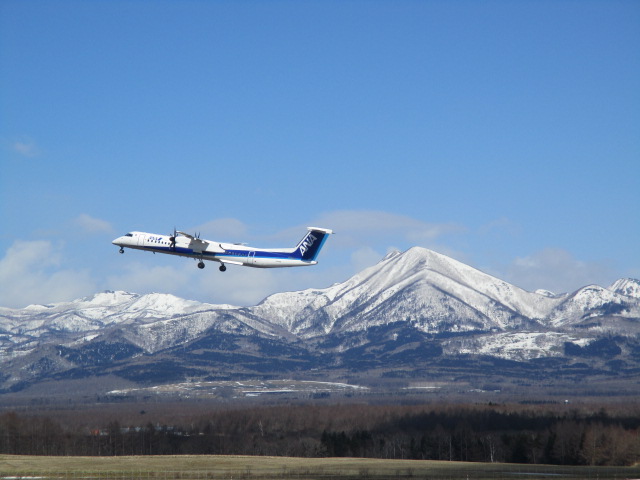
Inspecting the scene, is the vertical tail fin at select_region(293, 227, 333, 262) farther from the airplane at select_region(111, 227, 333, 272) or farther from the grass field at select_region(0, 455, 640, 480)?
the grass field at select_region(0, 455, 640, 480)

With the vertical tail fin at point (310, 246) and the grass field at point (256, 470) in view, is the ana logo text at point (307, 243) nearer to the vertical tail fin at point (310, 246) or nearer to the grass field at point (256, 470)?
the vertical tail fin at point (310, 246)

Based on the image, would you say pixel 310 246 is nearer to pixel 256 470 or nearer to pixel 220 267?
pixel 220 267

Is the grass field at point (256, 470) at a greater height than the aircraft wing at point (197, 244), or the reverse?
the aircraft wing at point (197, 244)

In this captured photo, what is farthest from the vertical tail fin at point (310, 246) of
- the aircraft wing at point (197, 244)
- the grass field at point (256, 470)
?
the grass field at point (256, 470)

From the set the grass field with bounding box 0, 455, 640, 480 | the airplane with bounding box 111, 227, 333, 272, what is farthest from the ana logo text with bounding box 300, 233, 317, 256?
the grass field with bounding box 0, 455, 640, 480

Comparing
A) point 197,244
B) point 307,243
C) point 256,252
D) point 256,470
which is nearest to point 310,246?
point 307,243

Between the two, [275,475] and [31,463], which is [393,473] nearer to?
[275,475]

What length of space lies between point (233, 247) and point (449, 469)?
57611mm

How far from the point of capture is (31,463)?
161 meters

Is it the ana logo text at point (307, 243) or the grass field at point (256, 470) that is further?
the ana logo text at point (307, 243)

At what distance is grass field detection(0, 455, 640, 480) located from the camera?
5477 inches

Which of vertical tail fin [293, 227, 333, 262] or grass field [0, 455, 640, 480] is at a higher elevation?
vertical tail fin [293, 227, 333, 262]

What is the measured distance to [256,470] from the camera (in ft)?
490

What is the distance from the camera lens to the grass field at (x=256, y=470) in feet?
456
